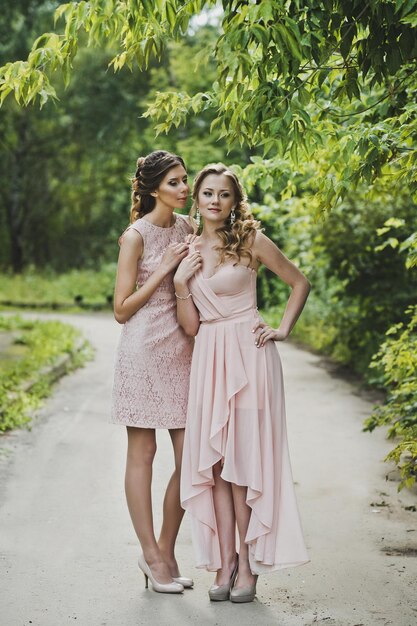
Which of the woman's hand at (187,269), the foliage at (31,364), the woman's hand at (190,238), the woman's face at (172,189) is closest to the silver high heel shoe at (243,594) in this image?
the woman's hand at (187,269)

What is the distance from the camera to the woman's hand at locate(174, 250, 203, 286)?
464cm

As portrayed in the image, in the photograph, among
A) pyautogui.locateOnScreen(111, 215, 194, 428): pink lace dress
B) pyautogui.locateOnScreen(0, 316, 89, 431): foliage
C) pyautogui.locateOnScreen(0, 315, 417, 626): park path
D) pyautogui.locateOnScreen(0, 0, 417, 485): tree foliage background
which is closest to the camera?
pyautogui.locateOnScreen(0, 0, 417, 485): tree foliage background

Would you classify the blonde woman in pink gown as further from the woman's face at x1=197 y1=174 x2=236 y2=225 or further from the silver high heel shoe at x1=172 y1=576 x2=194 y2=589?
the silver high heel shoe at x1=172 y1=576 x2=194 y2=589

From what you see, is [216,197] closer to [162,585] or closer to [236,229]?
[236,229]

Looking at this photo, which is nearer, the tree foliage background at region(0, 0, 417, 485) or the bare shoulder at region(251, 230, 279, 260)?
the tree foliage background at region(0, 0, 417, 485)

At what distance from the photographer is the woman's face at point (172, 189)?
15.8ft

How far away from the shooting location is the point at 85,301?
92.3 feet

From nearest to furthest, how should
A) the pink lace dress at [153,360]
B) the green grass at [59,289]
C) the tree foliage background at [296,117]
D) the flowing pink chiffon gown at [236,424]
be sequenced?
1. the tree foliage background at [296,117]
2. the flowing pink chiffon gown at [236,424]
3. the pink lace dress at [153,360]
4. the green grass at [59,289]

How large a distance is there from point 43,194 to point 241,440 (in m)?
35.5

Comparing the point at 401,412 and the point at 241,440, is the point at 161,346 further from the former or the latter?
the point at 401,412

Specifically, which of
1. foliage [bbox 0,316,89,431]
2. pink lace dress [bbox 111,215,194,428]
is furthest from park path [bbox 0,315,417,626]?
pink lace dress [bbox 111,215,194,428]

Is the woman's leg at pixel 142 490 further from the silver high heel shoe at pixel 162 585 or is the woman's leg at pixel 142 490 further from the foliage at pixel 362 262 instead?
the foliage at pixel 362 262

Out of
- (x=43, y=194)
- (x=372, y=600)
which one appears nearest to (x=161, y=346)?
(x=372, y=600)

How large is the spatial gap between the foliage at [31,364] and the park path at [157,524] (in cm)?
29
